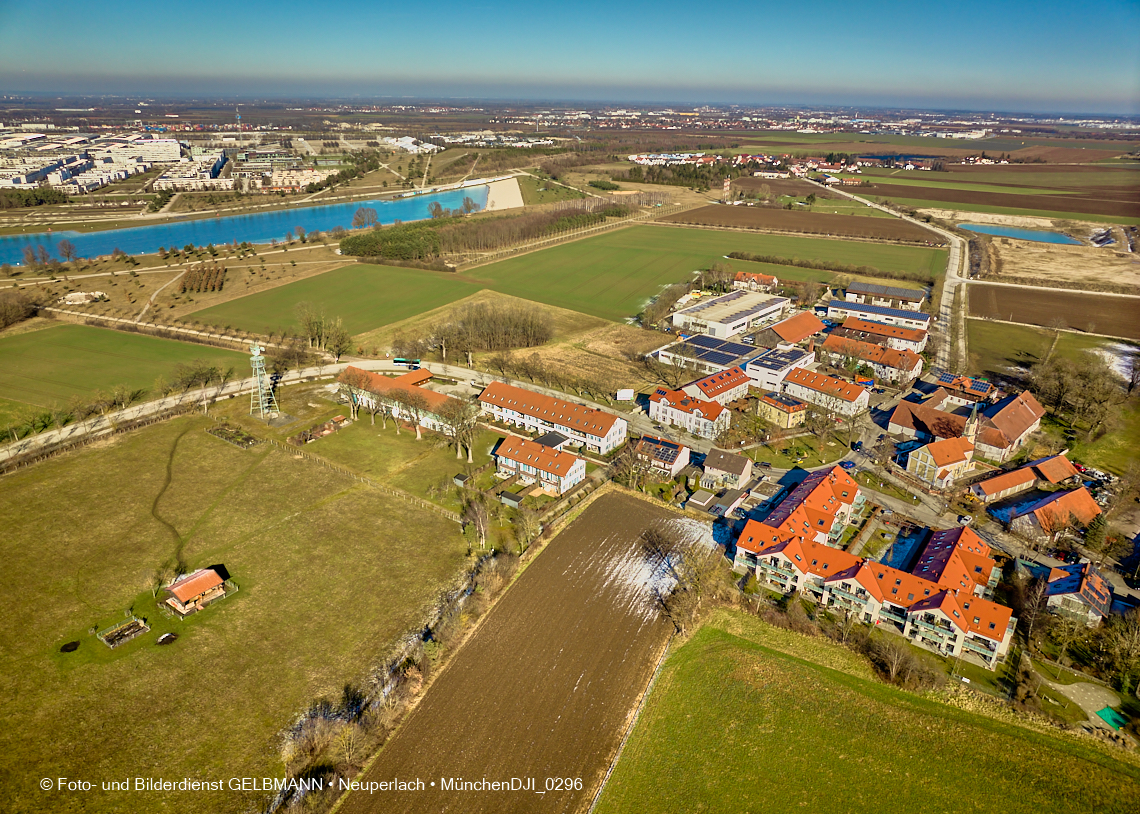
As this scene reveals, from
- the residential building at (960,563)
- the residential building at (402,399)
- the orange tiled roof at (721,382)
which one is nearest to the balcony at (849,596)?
the residential building at (960,563)

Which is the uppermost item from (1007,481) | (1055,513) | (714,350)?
(714,350)

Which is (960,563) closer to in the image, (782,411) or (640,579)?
(640,579)

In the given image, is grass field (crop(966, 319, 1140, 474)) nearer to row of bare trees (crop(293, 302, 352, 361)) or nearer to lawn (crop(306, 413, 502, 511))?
lawn (crop(306, 413, 502, 511))

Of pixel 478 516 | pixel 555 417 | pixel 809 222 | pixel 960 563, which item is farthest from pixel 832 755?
pixel 809 222

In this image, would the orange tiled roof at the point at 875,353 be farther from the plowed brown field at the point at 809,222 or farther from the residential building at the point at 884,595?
the plowed brown field at the point at 809,222

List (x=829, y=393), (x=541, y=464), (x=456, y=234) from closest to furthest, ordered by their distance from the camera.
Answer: (x=541, y=464)
(x=829, y=393)
(x=456, y=234)

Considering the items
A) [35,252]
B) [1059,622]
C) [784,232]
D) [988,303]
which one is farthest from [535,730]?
[35,252]

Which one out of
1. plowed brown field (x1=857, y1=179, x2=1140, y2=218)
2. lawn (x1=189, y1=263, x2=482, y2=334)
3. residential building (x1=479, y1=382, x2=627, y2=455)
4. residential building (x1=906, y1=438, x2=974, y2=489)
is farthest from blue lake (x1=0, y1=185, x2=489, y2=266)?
residential building (x1=906, y1=438, x2=974, y2=489)
